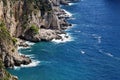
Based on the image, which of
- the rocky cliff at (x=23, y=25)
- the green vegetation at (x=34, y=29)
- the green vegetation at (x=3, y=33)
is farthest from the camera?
the green vegetation at (x=34, y=29)

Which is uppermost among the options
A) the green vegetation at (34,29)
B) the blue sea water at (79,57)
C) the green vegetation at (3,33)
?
the green vegetation at (3,33)

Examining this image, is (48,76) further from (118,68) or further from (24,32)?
(24,32)

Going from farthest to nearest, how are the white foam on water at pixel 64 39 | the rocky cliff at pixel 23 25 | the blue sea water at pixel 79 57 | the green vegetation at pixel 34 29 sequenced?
1. the white foam on water at pixel 64 39
2. the green vegetation at pixel 34 29
3. the rocky cliff at pixel 23 25
4. the blue sea water at pixel 79 57

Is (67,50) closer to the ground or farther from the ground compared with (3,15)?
closer to the ground

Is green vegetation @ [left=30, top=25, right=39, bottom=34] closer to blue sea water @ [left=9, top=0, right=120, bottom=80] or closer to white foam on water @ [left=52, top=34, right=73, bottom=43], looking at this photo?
blue sea water @ [left=9, top=0, right=120, bottom=80]

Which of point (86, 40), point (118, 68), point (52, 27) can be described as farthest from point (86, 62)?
point (52, 27)

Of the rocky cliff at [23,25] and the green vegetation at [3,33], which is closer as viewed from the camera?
the green vegetation at [3,33]

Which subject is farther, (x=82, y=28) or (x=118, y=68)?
(x=82, y=28)

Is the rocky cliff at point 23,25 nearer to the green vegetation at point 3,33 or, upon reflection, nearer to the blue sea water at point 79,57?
the green vegetation at point 3,33

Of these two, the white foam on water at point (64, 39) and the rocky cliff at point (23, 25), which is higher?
the rocky cliff at point (23, 25)

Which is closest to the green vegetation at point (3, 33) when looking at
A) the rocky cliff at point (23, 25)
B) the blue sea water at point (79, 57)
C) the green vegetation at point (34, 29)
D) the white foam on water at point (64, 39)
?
the rocky cliff at point (23, 25)
